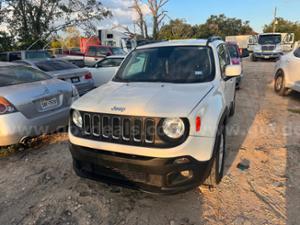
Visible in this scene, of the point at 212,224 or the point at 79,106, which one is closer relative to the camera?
the point at 212,224

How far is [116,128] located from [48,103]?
2215 millimetres

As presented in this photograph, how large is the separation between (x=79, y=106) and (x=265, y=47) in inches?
819

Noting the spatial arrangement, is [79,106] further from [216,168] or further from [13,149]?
[13,149]

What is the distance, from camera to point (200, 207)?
2883 mm

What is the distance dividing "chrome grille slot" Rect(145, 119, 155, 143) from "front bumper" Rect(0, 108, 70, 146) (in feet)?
Answer: 7.89

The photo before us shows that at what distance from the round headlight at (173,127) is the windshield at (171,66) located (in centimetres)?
106

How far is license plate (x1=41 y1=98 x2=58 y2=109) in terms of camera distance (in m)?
4.27

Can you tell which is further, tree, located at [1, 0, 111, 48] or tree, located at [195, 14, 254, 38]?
tree, located at [195, 14, 254, 38]

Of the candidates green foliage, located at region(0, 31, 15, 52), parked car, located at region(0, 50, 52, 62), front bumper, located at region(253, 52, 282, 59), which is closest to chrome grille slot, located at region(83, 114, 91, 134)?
parked car, located at region(0, 50, 52, 62)

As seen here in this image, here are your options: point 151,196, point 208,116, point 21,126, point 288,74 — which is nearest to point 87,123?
point 151,196

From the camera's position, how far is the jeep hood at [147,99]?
2535 mm

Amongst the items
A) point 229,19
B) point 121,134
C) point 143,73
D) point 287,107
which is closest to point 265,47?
point 287,107

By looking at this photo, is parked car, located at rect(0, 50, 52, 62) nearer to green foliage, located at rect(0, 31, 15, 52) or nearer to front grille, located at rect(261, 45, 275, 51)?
green foliage, located at rect(0, 31, 15, 52)

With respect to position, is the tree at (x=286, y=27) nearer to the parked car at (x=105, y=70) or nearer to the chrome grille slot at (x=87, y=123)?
the parked car at (x=105, y=70)
